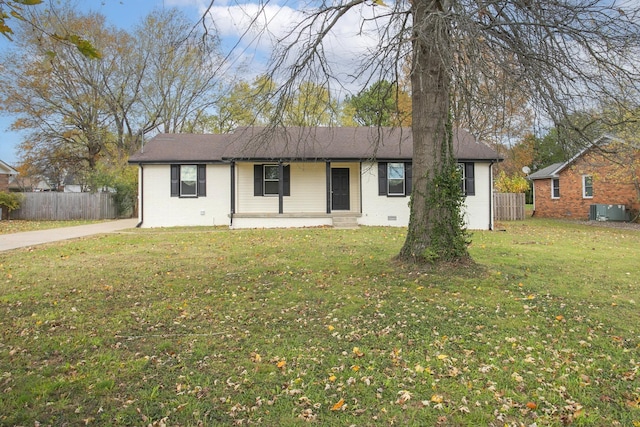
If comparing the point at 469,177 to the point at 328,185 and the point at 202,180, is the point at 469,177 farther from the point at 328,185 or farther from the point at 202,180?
the point at 202,180

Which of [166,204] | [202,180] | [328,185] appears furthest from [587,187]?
[166,204]

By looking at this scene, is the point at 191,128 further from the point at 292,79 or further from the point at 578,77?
the point at 578,77

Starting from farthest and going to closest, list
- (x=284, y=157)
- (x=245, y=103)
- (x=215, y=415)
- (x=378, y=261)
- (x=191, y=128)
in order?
(x=191, y=128)
(x=284, y=157)
(x=378, y=261)
(x=245, y=103)
(x=215, y=415)

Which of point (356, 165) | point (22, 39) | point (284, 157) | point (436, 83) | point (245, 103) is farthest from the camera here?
point (22, 39)

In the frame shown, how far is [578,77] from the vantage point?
5.66 m

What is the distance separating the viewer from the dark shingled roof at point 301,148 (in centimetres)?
1630

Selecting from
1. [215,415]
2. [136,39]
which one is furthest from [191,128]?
[215,415]

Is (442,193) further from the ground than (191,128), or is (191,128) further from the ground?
(191,128)

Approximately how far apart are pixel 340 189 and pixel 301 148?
8.21 ft

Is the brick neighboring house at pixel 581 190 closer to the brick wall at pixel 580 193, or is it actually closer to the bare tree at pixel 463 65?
the brick wall at pixel 580 193

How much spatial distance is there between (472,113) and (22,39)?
23317 millimetres

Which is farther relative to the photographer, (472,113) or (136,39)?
(136,39)

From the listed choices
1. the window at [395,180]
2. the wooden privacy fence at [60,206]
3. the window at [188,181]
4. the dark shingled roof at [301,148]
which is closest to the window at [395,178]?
the window at [395,180]

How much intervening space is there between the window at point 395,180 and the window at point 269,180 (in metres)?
3.99
